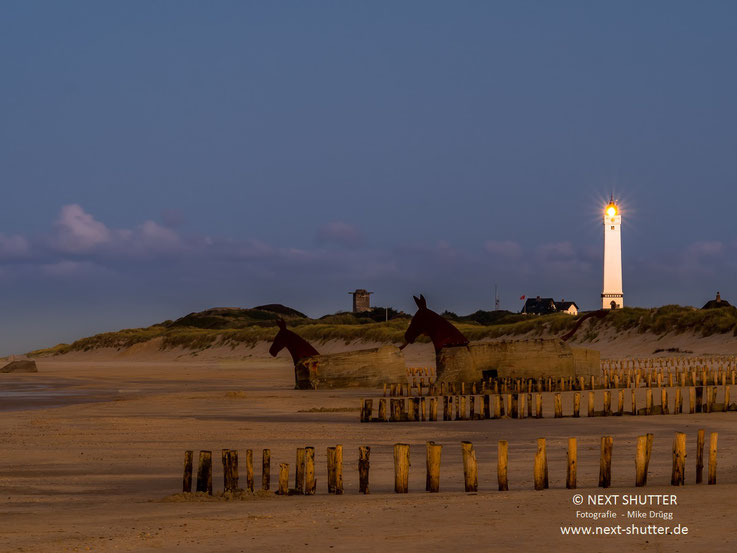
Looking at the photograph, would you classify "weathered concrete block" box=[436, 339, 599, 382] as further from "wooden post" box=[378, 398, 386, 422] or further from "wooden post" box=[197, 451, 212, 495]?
"wooden post" box=[197, 451, 212, 495]

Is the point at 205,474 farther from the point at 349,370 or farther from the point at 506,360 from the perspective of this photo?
the point at 349,370

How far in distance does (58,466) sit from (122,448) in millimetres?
2386

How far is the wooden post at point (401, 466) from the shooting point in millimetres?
12258

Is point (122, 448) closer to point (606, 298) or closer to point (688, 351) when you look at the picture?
point (688, 351)

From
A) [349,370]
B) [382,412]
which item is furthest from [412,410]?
[349,370]

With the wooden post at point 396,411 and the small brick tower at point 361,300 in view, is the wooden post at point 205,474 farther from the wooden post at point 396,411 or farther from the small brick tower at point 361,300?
the small brick tower at point 361,300

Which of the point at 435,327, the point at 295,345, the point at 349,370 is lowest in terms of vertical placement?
the point at 349,370

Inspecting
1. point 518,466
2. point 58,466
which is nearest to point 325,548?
point 518,466

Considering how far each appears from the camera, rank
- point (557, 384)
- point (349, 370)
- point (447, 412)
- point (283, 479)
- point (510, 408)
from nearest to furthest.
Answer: point (283, 479) < point (447, 412) < point (510, 408) < point (557, 384) < point (349, 370)

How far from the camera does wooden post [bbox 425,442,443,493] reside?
12242mm

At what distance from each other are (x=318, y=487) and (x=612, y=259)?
78896 millimetres

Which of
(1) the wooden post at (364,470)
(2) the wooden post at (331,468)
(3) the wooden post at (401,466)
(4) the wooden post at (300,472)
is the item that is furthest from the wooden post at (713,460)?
(4) the wooden post at (300,472)

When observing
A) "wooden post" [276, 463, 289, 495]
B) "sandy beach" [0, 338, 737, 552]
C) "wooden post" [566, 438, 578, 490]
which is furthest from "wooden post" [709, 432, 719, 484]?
"wooden post" [276, 463, 289, 495]

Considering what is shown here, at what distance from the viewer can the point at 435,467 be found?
40.3ft
